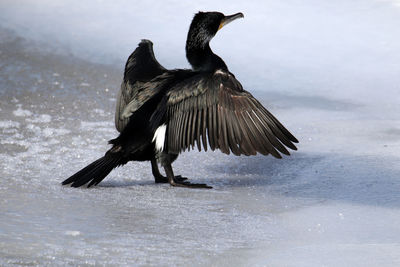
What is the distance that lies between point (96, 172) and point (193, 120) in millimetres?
636

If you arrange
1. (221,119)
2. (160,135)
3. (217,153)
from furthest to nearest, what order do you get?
(217,153) → (160,135) → (221,119)

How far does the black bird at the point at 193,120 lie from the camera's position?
13.4 ft

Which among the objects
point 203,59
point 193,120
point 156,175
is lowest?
point 156,175

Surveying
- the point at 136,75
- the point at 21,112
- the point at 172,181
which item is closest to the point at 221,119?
the point at 172,181

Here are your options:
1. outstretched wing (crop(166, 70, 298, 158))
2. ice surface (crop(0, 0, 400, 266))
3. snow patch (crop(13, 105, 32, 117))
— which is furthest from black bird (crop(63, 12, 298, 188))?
snow patch (crop(13, 105, 32, 117))

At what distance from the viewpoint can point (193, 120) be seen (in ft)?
13.9

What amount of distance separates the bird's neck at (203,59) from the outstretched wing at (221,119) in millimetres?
322

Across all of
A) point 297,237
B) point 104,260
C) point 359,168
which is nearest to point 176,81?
point 359,168

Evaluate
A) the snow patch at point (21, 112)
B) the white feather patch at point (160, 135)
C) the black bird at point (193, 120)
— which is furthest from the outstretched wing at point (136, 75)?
the snow patch at point (21, 112)

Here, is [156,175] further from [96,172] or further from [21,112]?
[21,112]

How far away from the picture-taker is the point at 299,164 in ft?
15.5

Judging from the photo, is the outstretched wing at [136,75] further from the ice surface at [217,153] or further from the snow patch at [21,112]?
the snow patch at [21,112]

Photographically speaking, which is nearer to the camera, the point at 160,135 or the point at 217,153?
the point at 160,135

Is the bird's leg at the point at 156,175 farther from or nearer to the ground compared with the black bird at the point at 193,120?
nearer to the ground
